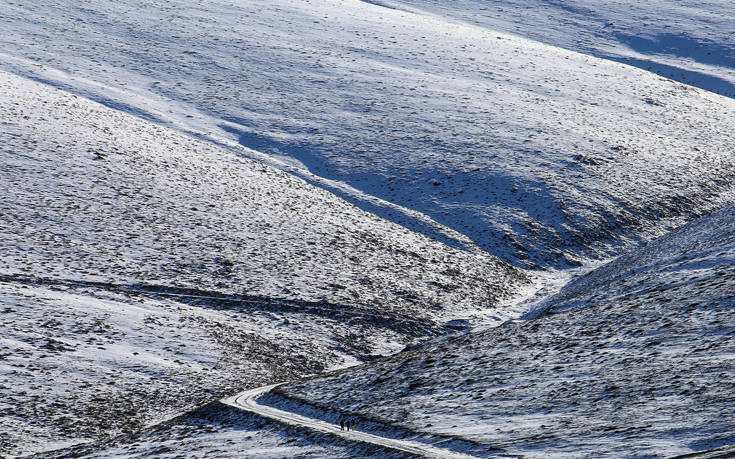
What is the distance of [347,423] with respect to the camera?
15.4 metres

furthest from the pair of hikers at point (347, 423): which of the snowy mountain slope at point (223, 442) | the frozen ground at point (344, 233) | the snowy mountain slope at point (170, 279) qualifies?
the snowy mountain slope at point (170, 279)

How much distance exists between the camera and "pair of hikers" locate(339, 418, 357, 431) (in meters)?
15.3

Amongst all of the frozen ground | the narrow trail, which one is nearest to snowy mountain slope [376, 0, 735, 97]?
the frozen ground

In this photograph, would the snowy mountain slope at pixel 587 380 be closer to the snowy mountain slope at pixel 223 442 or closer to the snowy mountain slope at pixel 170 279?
the snowy mountain slope at pixel 223 442

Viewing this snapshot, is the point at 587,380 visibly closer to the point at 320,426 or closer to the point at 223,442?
the point at 320,426

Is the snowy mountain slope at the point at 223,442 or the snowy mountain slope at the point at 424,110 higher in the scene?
the snowy mountain slope at the point at 424,110

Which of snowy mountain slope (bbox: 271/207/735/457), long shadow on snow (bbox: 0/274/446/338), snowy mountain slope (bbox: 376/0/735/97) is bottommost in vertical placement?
long shadow on snow (bbox: 0/274/446/338)

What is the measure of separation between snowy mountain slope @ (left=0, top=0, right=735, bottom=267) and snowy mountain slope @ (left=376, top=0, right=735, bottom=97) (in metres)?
8.96

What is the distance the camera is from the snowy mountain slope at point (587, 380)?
1288 cm

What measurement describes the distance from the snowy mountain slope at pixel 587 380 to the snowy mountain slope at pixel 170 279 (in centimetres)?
396

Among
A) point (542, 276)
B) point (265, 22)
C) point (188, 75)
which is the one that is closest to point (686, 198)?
point (542, 276)

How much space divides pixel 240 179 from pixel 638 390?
80.5 ft

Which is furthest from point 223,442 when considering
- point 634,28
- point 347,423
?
point 634,28

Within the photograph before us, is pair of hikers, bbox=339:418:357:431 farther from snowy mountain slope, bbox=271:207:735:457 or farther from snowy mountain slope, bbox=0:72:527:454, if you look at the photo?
snowy mountain slope, bbox=0:72:527:454
